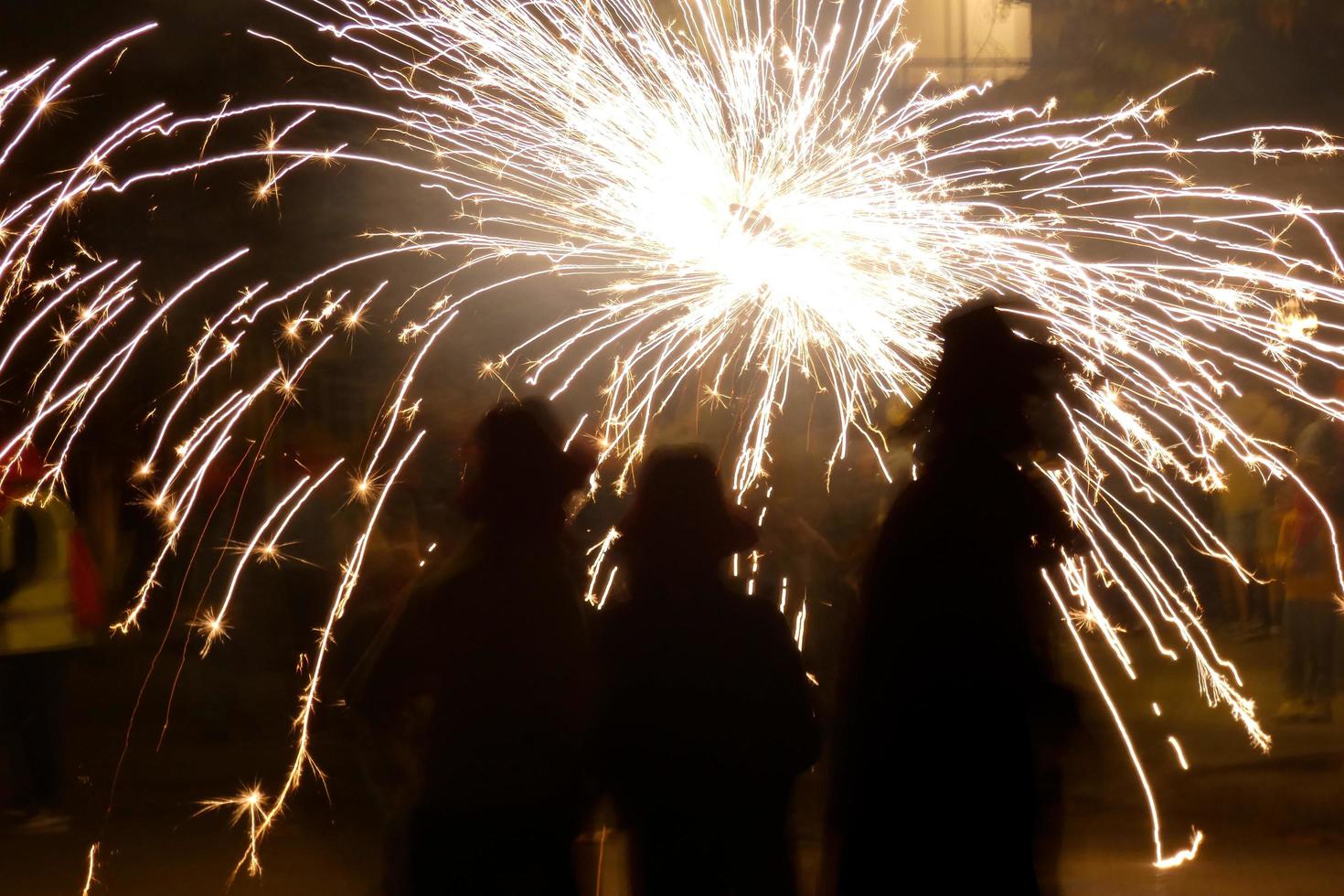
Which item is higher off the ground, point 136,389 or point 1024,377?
point 136,389

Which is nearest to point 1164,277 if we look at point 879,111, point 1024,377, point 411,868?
point 879,111

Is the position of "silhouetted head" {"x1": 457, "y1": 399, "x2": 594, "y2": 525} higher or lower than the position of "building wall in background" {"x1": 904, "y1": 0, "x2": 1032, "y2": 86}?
lower

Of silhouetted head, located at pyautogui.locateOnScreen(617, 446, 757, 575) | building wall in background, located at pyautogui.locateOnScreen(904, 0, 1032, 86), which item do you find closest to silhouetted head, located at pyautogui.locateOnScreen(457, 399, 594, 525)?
silhouetted head, located at pyautogui.locateOnScreen(617, 446, 757, 575)

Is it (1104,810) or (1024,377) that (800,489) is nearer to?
(1104,810)

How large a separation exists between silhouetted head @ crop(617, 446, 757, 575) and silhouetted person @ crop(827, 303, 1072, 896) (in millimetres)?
393

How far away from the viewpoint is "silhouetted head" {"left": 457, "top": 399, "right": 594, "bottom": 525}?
12.0ft

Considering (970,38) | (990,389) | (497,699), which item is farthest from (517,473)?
(970,38)

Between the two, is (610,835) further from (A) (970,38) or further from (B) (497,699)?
(A) (970,38)

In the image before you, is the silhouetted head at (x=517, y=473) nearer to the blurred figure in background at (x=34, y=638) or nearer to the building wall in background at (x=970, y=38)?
the blurred figure in background at (x=34, y=638)

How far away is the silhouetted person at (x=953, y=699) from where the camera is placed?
338 cm

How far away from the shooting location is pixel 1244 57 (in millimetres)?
12727

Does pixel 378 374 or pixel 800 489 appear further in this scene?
pixel 378 374

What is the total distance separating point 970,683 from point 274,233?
27.0ft

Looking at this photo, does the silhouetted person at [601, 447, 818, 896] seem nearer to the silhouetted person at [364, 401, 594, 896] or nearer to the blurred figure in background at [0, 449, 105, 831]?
the silhouetted person at [364, 401, 594, 896]
